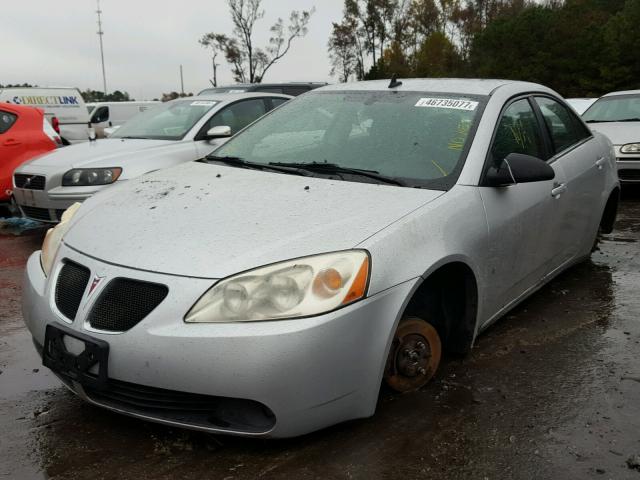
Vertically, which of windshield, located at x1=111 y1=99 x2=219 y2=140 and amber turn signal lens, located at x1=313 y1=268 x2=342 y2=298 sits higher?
windshield, located at x1=111 y1=99 x2=219 y2=140

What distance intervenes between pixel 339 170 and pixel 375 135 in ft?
1.13

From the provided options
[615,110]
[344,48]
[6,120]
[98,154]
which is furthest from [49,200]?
[344,48]

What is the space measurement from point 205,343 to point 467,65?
152ft

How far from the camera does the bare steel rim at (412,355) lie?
280cm

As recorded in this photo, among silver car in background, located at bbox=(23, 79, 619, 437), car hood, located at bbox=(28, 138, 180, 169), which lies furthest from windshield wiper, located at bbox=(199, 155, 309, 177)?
car hood, located at bbox=(28, 138, 180, 169)

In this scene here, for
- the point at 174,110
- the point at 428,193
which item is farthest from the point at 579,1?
the point at 428,193

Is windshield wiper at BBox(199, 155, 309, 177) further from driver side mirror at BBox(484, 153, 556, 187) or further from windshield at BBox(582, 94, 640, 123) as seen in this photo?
windshield at BBox(582, 94, 640, 123)

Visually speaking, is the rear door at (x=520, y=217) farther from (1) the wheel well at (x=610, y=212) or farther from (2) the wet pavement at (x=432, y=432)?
(1) the wheel well at (x=610, y=212)

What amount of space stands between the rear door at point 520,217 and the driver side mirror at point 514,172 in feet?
0.18

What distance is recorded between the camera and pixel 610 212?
5344 millimetres

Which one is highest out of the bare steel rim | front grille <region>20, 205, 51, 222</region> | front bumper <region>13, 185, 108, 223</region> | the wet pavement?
front bumper <region>13, 185, 108, 223</region>

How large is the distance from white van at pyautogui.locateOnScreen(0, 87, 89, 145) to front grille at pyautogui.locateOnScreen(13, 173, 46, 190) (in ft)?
33.4

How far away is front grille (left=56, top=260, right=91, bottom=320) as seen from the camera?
8.38 feet

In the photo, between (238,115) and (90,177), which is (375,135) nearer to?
(90,177)
